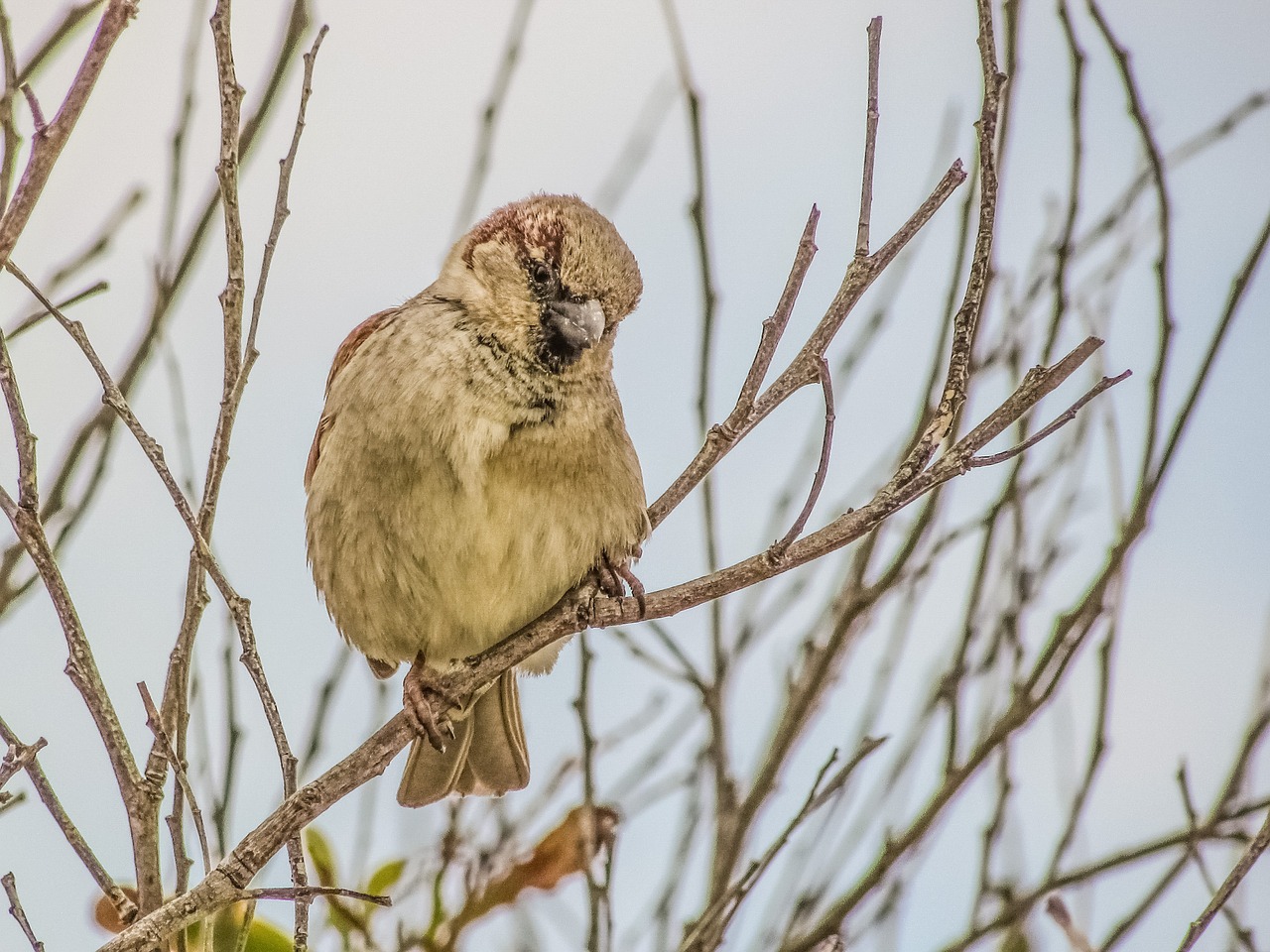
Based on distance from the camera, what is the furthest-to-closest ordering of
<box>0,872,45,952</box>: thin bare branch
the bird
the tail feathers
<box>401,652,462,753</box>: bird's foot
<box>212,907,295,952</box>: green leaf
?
1. the tail feathers
2. the bird
3. <box>401,652,462,753</box>: bird's foot
4. <box>212,907,295,952</box>: green leaf
5. <box>0,872,45,952</box>: thin bare branch

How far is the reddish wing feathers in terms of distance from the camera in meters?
3.72

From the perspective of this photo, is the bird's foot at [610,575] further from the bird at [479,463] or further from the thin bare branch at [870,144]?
the thin bare branch at [870,144]

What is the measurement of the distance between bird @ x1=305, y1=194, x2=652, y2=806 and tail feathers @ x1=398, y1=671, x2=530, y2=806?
0.05 feet

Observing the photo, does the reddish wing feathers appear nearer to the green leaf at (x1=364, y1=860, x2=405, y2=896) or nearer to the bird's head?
the bird's head

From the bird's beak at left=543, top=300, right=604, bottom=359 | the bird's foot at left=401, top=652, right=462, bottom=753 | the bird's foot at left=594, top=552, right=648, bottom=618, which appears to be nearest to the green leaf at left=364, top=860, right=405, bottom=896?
the bird's foot at left=401, top=652, right=462, bottom=753

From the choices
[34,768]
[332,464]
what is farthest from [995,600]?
[34,768]

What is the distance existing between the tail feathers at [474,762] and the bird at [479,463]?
15mm

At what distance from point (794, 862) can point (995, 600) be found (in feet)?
2.62

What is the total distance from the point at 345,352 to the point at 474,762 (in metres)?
1.16

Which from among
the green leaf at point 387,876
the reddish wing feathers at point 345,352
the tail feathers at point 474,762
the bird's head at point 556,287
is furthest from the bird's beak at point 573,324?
the green leaf at point 387,876

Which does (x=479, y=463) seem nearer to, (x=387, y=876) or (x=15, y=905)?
(x=387, y=876)

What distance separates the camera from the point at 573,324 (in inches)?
134

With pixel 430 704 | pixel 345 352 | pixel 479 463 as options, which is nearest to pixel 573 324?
pixel 479 463

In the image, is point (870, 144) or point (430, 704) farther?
point (430, 704)
